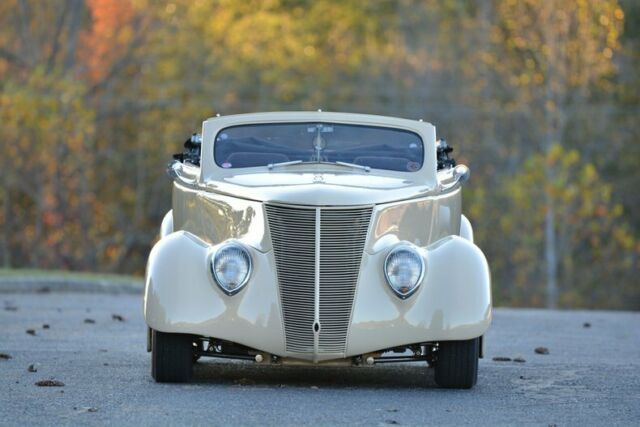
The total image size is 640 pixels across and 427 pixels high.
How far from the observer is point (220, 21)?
168ft

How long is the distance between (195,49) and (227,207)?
3639cm

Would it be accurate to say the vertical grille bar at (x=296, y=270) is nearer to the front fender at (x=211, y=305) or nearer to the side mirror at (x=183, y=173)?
the front fender at (x=211, y=305)

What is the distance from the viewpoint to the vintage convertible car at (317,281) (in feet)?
32.1

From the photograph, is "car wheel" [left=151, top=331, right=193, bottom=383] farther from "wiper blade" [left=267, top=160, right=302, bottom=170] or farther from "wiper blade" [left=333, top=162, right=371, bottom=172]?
"wiper blade" [left=333, top=162, right=371, bottom=172]

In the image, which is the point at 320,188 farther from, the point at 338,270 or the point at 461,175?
the point at 461,175

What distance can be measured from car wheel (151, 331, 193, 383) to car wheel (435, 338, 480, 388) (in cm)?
165

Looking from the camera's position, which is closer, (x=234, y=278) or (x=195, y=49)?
(x=234, y=278)

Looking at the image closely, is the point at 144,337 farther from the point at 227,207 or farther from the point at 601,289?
the point at 601,289

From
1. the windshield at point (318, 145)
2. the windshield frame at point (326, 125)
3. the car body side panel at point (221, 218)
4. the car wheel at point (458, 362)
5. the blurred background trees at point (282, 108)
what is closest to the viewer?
the car body side panel at point (221, 218)

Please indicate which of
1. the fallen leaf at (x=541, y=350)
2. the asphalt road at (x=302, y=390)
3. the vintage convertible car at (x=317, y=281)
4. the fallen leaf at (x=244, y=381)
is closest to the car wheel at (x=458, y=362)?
the vintage convertible car at (x=317, y=281)

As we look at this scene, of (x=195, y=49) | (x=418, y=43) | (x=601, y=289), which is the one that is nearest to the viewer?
(x=601, y=289)

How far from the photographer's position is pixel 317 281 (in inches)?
385

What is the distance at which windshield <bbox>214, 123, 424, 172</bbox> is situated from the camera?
11.3m

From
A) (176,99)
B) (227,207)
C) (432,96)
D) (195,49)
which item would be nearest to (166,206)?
(176,99)
